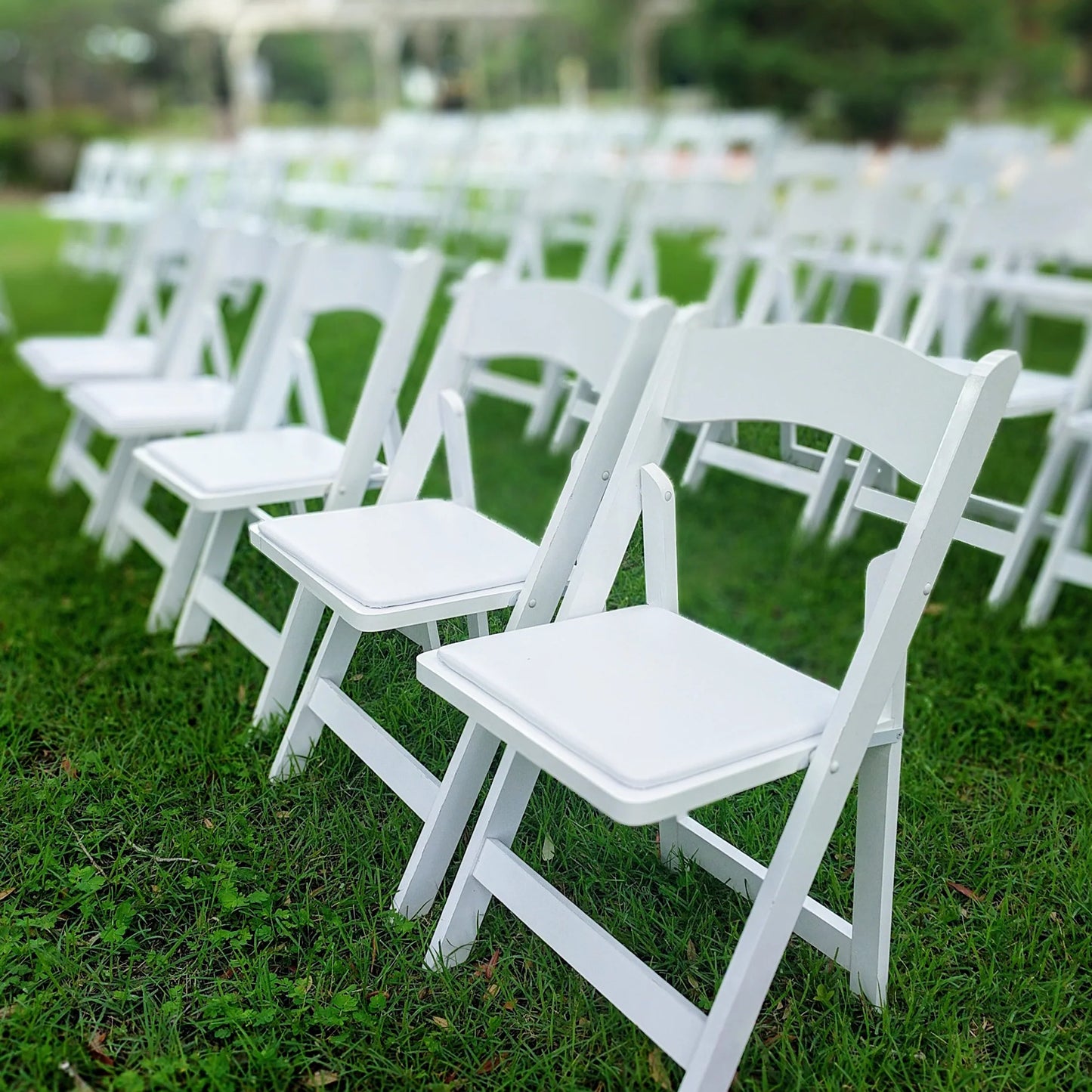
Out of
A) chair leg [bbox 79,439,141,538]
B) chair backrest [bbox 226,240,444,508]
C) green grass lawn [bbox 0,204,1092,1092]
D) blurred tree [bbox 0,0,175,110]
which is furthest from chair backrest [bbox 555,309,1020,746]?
blurred tree [bbox 0,0,175,110]

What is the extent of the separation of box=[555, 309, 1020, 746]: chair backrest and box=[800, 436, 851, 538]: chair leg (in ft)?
0.83

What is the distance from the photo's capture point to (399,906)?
6.56ft

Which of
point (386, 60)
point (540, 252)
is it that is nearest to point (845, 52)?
point (386, 60)

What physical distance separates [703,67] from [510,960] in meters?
19.3

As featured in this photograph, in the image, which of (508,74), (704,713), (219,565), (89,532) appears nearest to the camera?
(704,713)

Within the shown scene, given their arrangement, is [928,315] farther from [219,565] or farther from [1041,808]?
[219,565]

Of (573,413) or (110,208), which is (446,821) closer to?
(573,413)

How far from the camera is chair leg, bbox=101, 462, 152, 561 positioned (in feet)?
11.3

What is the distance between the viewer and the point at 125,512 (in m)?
3.43

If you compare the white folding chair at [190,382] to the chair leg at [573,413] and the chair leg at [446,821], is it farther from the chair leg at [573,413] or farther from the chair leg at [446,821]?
the chair leg at [446,821]

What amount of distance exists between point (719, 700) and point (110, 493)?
8.87 feet

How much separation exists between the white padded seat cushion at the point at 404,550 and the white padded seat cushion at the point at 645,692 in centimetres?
23

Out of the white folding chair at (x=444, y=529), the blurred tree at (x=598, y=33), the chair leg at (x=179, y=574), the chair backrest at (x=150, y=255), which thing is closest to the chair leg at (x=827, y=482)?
the white folding chair at (x=444, y=529)

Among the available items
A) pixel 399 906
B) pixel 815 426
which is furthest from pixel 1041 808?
pixel 399 906
